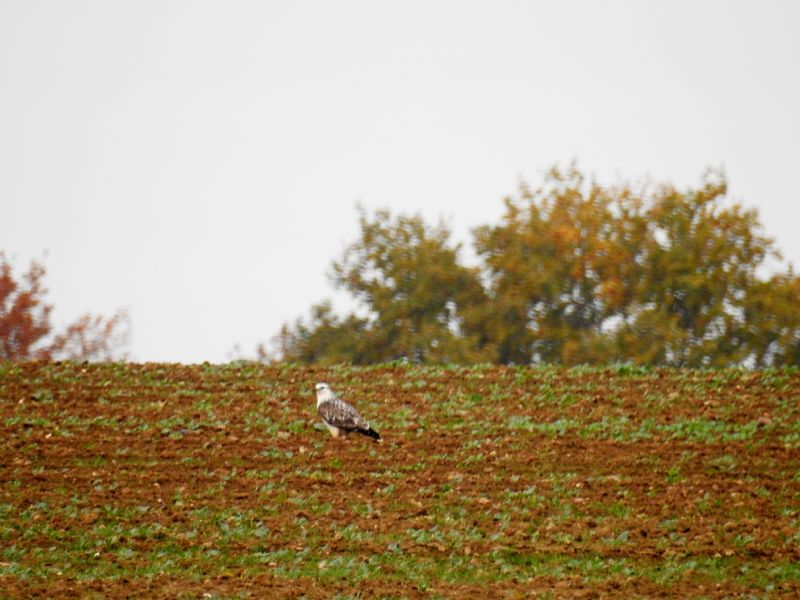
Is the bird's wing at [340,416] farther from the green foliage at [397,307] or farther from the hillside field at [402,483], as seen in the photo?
the green foliage at [397,307]

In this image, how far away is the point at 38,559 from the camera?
11023 mm

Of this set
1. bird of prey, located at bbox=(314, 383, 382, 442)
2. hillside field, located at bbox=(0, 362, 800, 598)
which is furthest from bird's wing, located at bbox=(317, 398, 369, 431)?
hillside field, located at bbox=(0, 362, 800, 598)

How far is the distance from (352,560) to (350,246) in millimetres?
26671

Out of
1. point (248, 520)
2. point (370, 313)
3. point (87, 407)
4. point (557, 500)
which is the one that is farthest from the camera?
point (370, 313)

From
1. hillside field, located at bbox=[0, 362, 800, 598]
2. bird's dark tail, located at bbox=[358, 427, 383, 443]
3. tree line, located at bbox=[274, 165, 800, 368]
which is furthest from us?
tree line, located at bbox=[274, 165, 800, 368]

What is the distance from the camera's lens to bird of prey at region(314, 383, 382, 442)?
15.5 metres

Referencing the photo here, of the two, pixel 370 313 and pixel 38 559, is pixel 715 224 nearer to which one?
pixel 370 313

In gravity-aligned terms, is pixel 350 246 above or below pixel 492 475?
above

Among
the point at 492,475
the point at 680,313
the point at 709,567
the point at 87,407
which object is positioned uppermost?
the point at 680,313

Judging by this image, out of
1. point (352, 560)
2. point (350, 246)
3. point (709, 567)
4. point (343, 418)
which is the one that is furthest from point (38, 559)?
point (350, 246)

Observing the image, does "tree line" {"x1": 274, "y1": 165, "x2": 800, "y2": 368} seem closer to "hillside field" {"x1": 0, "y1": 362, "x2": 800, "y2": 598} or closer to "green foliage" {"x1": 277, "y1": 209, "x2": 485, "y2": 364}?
"green foliage" {"x1": 277, "y1": 209, "x2": 485, "y2": 364}

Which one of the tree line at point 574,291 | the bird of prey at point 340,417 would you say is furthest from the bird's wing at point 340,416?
the tree line at point 574,291

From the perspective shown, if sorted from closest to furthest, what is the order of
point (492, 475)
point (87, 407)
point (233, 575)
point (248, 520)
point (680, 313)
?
1. point (233, 575)
2. point (248, 520)
3. point (492, 475)
4. point (87, 407)
5. point (680, 313)

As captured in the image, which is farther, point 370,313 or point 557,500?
point 370,313
